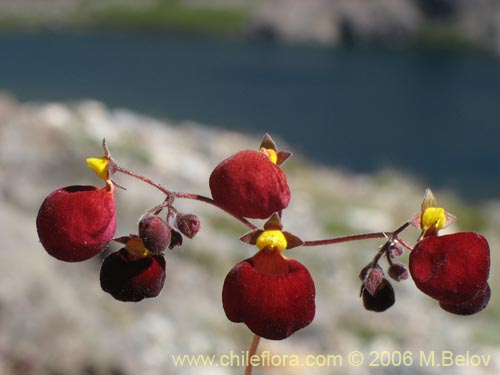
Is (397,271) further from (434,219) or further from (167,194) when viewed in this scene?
(167,194)

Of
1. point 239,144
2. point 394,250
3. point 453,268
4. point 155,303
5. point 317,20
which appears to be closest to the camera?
point 453,268

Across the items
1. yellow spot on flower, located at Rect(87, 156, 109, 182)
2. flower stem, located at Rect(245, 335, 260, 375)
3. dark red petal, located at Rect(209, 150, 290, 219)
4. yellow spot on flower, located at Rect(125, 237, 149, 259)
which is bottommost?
flower stem, located at Rect(245, 335, 260, 375)

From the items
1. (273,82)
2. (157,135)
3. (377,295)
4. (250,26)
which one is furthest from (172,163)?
(250,26)

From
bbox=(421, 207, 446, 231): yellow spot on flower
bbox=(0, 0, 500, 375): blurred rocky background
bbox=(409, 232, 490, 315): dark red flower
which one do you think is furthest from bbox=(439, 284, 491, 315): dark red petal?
bbox=(0, 0, 500, 375): blurred rocky background

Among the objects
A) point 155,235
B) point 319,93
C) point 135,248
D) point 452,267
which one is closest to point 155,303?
point 135,248

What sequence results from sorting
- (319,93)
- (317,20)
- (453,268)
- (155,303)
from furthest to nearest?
1. (317,20)
2. (319,93)
3. (155,303)
4. (453,268)

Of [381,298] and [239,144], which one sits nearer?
[381,298]

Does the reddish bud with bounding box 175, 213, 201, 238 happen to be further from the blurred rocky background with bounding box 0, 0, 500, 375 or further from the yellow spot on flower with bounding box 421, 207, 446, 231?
the blurred rocky background with bounding box 0, 0, 500, 375

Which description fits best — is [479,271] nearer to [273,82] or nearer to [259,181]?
[259,181]
